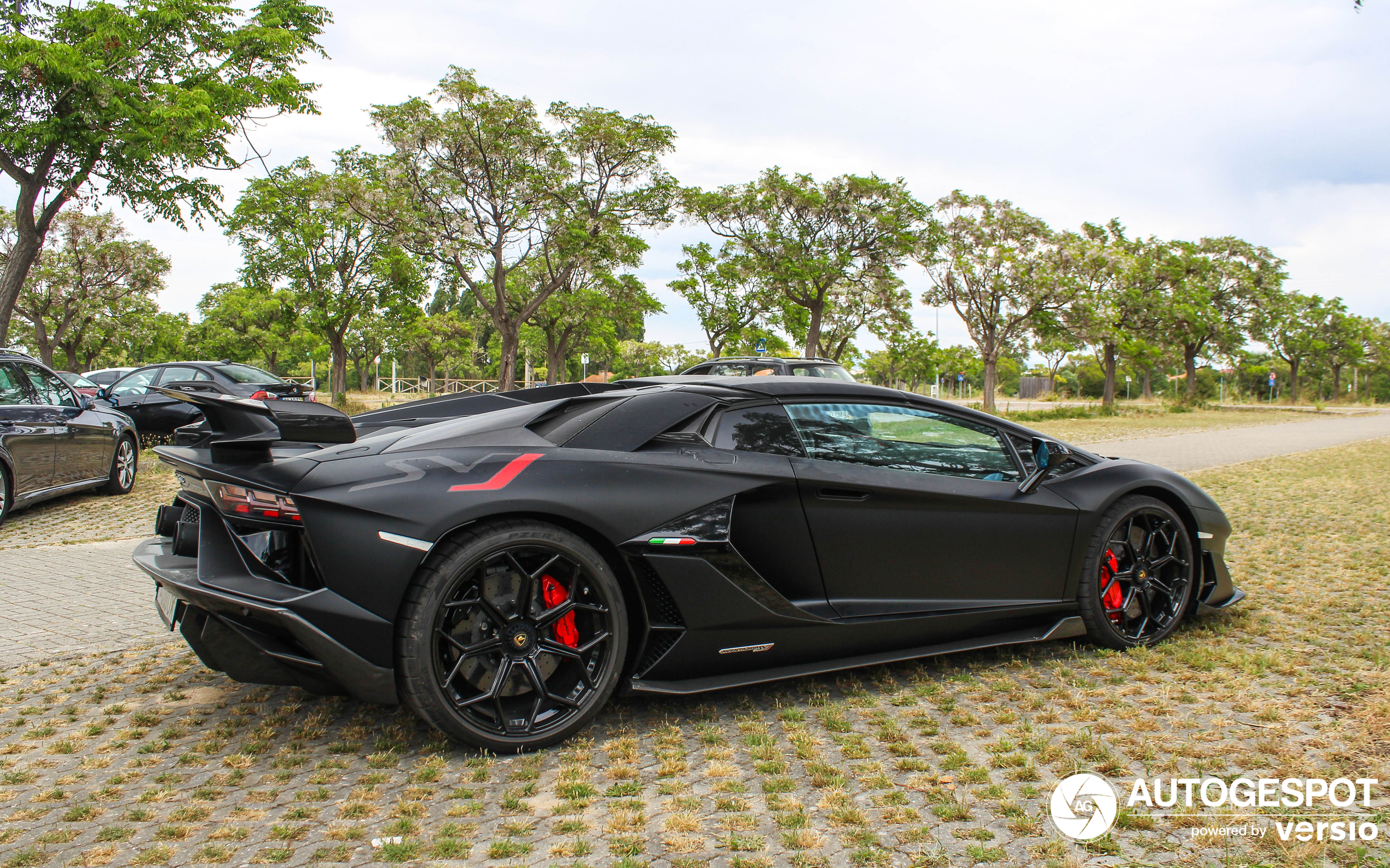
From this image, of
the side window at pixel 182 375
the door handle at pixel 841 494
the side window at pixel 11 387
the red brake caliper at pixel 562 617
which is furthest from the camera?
the side window at pixel 182 375

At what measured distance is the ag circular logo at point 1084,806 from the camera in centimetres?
249

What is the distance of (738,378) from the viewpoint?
3.86 metres

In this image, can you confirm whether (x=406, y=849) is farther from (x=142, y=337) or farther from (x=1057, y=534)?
(x=142, y=337)

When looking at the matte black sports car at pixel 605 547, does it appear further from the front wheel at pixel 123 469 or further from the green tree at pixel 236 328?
the green tree at pixel 236 328

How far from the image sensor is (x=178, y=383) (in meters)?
13.0

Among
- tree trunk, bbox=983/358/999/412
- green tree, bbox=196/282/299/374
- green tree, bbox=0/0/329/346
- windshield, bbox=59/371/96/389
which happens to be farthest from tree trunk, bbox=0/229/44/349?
tree trunk, bbox=983/358/999/412

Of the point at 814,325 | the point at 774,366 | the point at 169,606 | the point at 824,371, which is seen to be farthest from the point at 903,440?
the point at 814,325

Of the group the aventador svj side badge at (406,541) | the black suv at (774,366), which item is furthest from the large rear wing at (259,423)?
the black suv at (774,366)

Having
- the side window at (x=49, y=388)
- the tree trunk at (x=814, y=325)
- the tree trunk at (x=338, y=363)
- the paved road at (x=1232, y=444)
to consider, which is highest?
the tree trunk at (x=814, y=325)

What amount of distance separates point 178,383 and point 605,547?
12.3 metres

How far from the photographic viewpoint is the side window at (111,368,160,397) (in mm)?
13672

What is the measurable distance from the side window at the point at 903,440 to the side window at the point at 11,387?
7860mm

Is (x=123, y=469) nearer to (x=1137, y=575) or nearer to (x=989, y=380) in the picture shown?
(x=1137, y=575)

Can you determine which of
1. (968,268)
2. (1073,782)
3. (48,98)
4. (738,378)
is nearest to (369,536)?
(738,378)
